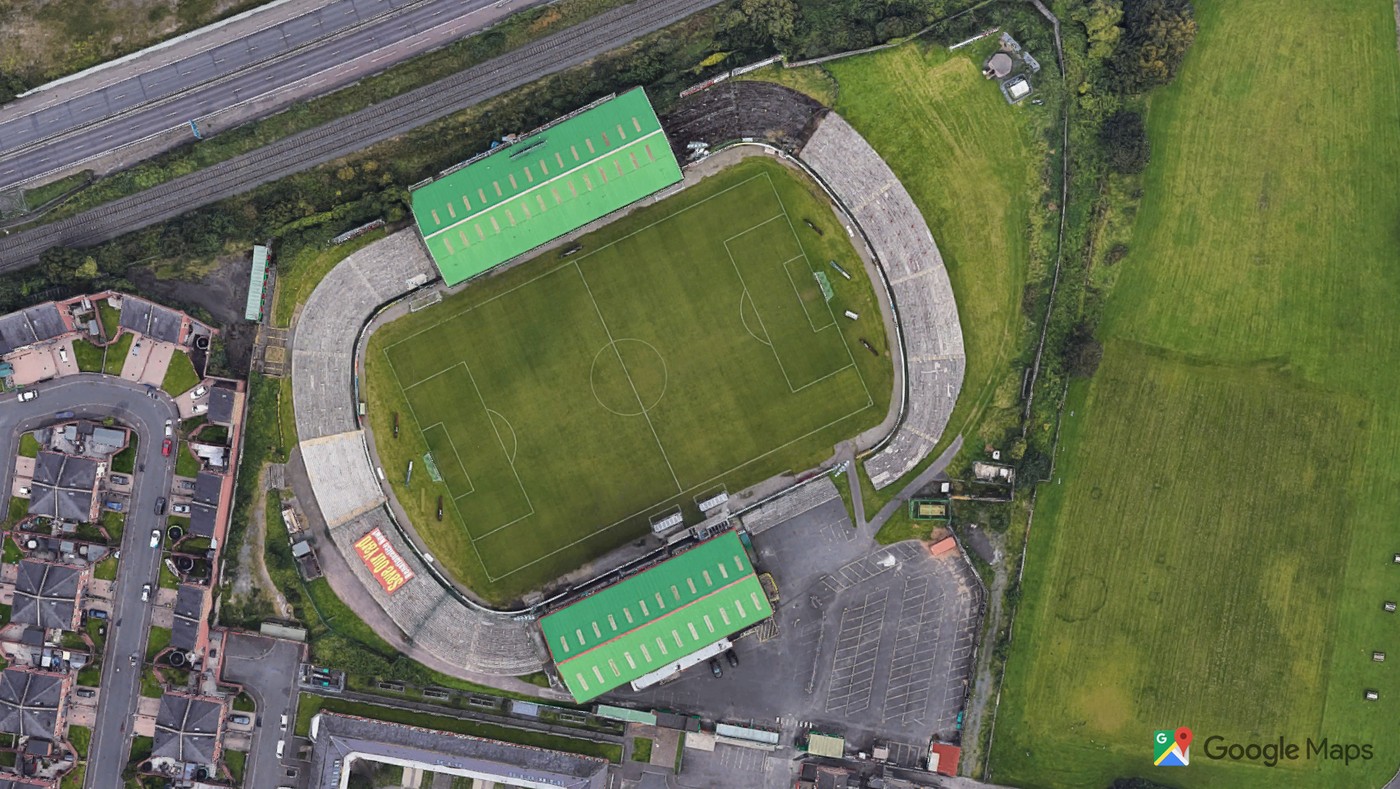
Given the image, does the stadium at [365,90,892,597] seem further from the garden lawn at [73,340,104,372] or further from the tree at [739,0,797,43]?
the garden lawn at [73,340,104,372]

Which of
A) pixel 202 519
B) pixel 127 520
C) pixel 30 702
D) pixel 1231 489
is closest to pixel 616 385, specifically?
pixel 202 519

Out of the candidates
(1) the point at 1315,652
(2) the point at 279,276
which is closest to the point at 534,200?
(2) the point at 279,276

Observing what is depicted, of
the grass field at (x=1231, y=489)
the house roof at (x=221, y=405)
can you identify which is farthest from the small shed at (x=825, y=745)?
the house roof at (x=221, y=405)

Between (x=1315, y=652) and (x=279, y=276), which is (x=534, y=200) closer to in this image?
(x=279, y=276)

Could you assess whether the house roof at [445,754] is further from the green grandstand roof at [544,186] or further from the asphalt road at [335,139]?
the asphalt road at [335,139]

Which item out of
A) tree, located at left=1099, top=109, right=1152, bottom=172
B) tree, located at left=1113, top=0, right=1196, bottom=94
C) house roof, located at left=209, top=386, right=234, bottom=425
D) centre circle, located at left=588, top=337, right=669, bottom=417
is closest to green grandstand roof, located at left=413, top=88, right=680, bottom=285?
centre circle, located at left=588, top=337, right=669, bottom=417
